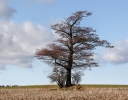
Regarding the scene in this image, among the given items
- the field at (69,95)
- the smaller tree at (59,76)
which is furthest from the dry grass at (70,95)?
the smaller tree at (59,76)

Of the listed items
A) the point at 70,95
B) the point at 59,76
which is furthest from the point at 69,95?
the point at 59,76

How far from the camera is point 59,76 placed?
108ft

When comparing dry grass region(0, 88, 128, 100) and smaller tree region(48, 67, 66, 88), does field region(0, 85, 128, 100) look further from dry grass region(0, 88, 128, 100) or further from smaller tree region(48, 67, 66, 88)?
smaller tree region(48, 67, 66, 88)

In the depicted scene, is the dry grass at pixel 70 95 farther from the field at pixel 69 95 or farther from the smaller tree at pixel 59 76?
the smaller tree at pixel 59 76

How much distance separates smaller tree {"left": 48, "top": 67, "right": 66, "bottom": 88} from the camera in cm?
3275

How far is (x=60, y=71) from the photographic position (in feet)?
110

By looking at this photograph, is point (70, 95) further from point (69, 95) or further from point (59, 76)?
point (59, 76)

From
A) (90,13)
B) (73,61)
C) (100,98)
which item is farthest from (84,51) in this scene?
(100,98)

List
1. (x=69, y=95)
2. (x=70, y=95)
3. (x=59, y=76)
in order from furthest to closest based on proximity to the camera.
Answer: (x=59, y=76) < (x=69, y=95) < (x=70, y=95)

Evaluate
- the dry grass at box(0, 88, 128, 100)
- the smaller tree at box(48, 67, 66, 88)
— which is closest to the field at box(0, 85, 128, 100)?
the dry grass at box(0, 88, 128, 100)

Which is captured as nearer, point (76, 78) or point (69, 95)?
point (69, 95)

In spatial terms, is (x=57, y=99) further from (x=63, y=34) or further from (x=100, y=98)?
(x=63, y=34)

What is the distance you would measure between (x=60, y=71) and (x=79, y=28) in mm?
5295

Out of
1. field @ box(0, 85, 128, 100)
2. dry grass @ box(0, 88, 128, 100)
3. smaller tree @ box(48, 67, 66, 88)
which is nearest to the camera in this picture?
dry grass @ box(0, 88, 128, 100)
